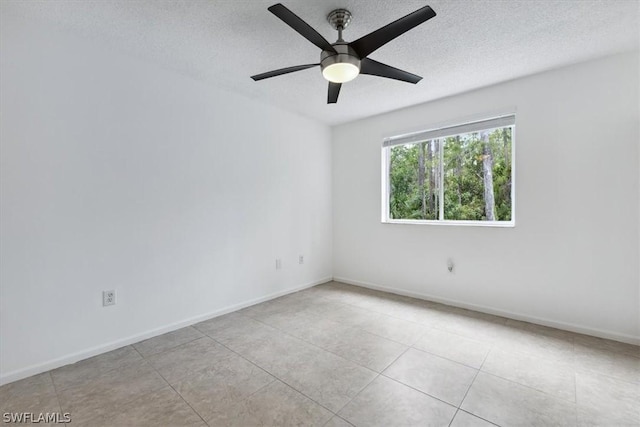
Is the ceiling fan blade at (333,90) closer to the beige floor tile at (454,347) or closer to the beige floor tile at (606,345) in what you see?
the beige floor tile at (454,347)

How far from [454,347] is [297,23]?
2548 millimetres

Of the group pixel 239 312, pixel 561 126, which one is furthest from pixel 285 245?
pixel 561 126

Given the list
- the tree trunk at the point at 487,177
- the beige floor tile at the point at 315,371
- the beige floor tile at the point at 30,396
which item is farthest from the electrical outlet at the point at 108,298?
the tree trunk at the point at 487,177

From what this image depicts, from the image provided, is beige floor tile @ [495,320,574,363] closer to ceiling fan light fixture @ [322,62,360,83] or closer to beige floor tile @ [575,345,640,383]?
beige floor tile @ [575,345,640,383]

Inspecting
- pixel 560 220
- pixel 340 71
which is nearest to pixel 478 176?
pixel 560 220

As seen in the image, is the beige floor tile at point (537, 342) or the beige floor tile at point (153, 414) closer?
the beige floor tile at point (153, 414)

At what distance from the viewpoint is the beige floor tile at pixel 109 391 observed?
165 centimetres

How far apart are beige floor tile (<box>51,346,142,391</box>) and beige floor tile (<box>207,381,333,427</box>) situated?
1044 mm

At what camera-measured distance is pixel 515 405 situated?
5.48 feet

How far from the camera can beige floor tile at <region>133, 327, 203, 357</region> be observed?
7.74 feet

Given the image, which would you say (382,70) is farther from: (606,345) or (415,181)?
(606,345)

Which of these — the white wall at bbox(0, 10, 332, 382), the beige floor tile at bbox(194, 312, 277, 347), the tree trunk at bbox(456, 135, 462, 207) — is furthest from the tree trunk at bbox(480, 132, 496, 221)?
the beige floor tile at bbox(194, 312, 277, 347)

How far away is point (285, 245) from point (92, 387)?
2318mm

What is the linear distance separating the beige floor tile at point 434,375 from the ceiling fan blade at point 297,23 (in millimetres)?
2177
